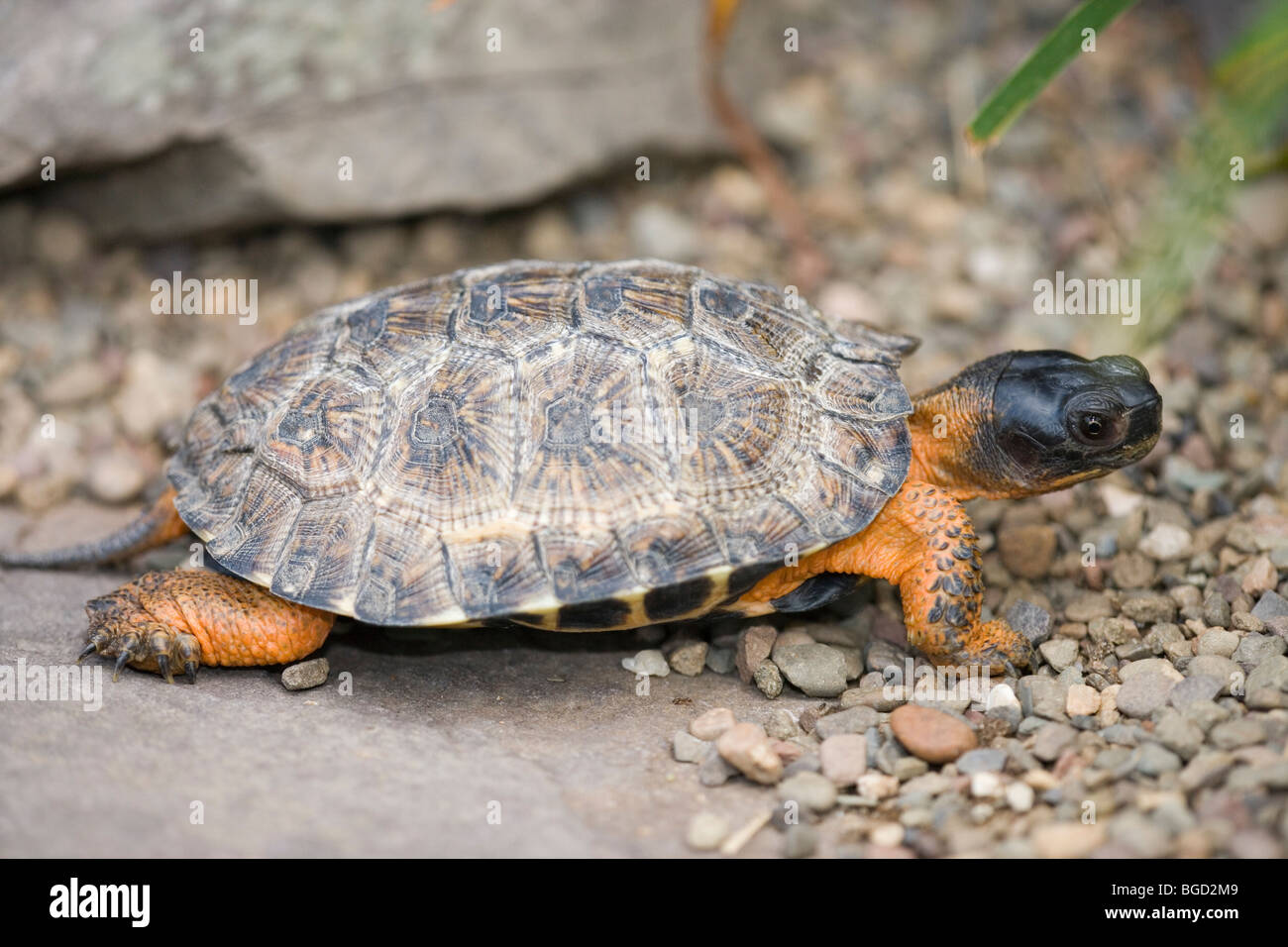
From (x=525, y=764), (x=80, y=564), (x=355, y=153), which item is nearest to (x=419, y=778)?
(x=525, y=764)

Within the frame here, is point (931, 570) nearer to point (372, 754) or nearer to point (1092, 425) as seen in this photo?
point (1092, 425)

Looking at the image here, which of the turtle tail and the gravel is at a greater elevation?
the turtle tail

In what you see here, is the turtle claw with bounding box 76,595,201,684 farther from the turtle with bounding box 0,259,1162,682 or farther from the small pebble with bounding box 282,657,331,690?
the small pebble with bounding box 282,657,331,690

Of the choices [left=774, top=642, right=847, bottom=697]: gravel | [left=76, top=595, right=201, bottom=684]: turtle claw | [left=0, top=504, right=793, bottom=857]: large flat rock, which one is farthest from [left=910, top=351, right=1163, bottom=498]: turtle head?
[left=76, top=595, right=201, bottom=684]: turtle claw

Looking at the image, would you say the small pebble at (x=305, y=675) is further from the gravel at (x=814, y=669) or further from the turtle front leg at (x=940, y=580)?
the turtle front leg at (x=940, y=580)

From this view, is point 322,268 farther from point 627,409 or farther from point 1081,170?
point 1081,170

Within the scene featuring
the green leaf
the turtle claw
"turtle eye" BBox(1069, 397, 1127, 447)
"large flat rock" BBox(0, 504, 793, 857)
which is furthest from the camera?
the green leaf
